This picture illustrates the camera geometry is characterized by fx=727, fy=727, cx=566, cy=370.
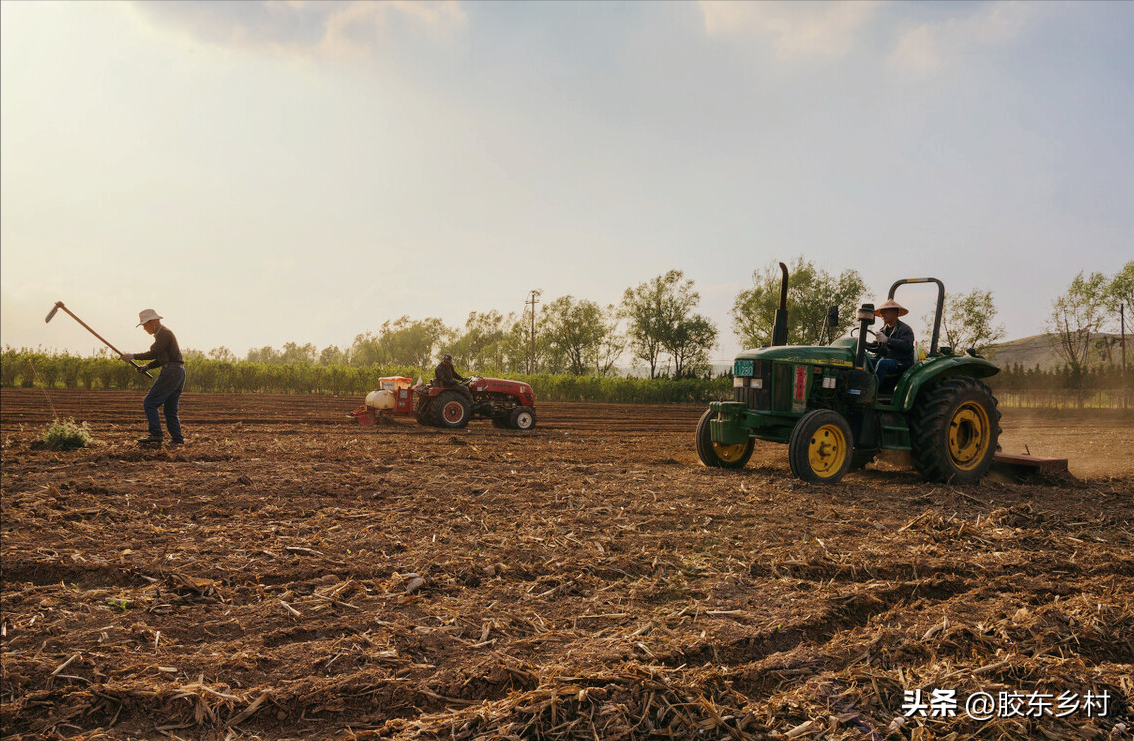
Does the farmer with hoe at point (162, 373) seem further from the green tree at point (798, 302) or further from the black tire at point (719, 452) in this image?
A: the green tree at point (798, 302)

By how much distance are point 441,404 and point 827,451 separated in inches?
328

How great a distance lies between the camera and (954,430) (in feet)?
26.2

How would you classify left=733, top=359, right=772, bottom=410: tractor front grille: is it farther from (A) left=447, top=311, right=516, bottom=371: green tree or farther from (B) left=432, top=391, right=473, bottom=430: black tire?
(A) left=447, top=311, right=516, bottom=371: green tree

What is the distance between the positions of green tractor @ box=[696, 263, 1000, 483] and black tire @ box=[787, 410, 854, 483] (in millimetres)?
11

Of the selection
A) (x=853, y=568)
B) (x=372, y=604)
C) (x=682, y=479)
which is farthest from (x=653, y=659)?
(x=682, y=479)

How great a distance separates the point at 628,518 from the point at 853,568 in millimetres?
1814

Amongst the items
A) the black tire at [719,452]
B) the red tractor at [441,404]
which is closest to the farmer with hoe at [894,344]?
the black tire at [719,452]

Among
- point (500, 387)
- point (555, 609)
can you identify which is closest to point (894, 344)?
point (555, 609)

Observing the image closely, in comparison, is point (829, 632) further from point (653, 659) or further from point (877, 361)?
point (877, 361)

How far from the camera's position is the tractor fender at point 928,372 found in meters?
7.70

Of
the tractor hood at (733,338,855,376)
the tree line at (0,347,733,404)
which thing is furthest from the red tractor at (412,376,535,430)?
the tree line at (0,347,733,404)

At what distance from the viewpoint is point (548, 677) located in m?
2.83

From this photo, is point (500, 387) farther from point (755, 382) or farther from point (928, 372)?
point (928, 372)

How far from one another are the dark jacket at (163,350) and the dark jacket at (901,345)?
8.92 m
